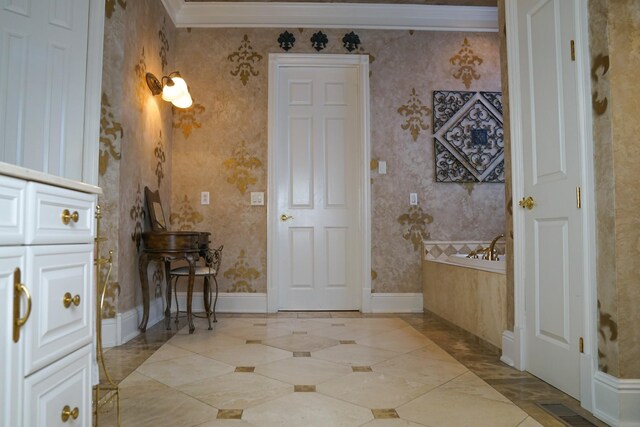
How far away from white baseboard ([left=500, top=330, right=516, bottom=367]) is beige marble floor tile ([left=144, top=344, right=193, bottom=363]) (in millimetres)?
1842

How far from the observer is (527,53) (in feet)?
7.38

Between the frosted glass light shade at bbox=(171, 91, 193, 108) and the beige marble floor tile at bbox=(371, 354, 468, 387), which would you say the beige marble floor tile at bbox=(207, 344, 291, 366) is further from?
the frosted glass light shade at bbox=(171, 91, 193, 108)

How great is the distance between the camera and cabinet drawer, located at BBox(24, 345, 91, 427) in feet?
2.90

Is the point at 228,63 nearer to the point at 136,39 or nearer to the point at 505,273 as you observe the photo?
the point at 136,39

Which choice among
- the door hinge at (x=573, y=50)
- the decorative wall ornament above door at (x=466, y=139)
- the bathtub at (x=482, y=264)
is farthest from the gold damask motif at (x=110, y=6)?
the bathtub at (x=482, y=264)

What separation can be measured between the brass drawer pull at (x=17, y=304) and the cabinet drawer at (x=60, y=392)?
117 mm

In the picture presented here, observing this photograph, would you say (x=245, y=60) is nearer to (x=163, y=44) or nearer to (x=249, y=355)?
(x=163, y=44)

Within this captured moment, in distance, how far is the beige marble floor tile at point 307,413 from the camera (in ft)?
5.27

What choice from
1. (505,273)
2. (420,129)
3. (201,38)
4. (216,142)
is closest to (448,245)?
(420,129)

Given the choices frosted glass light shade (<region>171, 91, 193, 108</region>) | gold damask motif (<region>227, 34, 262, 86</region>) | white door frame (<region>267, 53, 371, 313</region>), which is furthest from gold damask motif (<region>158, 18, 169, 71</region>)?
white door frame (<region>267, 53, 371, 313</region>)

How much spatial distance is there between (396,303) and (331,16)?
109 inches

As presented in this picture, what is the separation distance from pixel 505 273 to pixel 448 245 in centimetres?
151

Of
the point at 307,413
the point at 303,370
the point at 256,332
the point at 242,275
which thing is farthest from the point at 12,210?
the point at 242,275

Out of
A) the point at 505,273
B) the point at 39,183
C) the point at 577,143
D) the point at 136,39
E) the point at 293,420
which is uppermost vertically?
the point at 136,39
